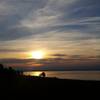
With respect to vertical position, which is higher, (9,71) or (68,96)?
(9,71)

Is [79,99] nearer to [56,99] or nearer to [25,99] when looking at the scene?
[56,99]

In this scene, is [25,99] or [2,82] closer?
[25,99]

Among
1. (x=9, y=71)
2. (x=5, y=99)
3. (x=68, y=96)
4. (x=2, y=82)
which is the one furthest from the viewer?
(x=9, y=71)

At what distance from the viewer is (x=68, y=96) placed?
74.9ft

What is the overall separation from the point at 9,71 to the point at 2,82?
432 cm

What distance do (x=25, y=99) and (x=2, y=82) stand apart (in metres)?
11.2

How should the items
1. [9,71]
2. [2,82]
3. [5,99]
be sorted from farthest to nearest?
1. [9,71]
2. [2,82]
3. [5,99]

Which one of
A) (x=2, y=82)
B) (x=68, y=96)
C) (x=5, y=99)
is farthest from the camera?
(x=2, y=82)

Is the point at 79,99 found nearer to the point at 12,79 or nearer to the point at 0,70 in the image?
the point at 12,79

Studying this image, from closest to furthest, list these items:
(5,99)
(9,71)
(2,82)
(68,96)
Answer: (5,99), (68,96), (2,82), (9,71)

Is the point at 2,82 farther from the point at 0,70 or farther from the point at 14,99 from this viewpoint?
the point at 14,99

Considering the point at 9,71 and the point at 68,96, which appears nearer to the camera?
the point at 68,96

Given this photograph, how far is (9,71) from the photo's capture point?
35594mm

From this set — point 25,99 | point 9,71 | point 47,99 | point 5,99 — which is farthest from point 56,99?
point 9,71
